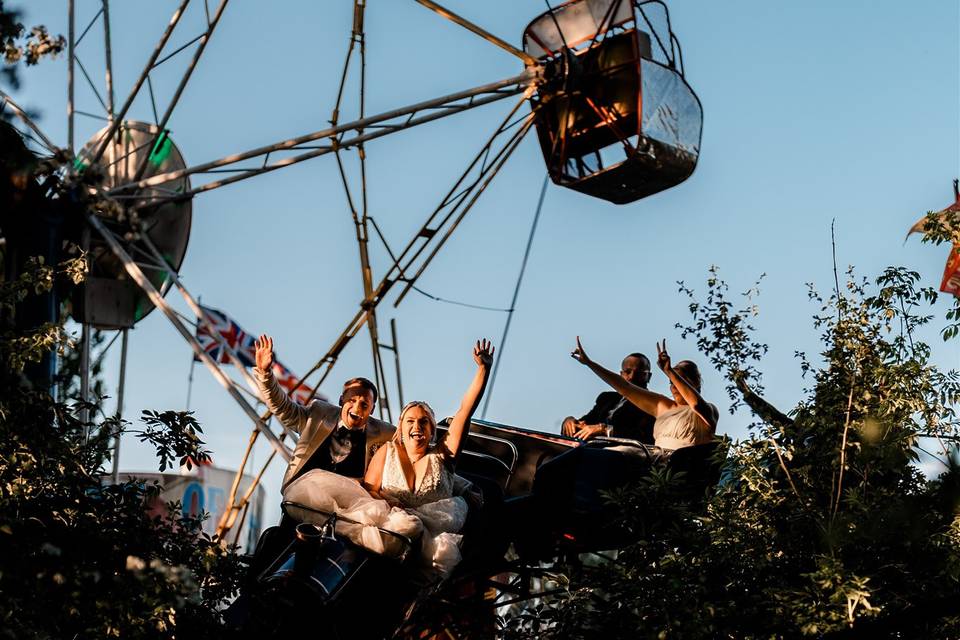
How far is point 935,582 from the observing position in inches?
294

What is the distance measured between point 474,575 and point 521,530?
2.21ft

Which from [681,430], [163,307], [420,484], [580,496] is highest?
[163,307]

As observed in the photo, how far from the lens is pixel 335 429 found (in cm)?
879

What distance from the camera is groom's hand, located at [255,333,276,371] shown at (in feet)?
29.9

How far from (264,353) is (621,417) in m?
2.75

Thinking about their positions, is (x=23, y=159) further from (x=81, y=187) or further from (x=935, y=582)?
(x=935, y=582)

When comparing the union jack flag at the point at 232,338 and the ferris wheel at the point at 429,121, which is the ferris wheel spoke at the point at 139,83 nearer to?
the ferris wheel at the point at 429,121

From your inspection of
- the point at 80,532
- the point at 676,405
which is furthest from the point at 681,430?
the point at 80,532

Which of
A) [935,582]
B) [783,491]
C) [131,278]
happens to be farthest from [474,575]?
[131,278]

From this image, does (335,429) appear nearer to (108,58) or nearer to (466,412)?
(466,412)

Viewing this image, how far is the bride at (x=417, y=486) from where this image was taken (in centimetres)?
774

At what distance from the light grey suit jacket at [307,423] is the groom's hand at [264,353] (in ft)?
0.14

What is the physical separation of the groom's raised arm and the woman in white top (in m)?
1.97

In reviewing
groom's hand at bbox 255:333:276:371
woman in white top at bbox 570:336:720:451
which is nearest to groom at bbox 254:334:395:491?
groom's hand at bbox 255:333:276:371
